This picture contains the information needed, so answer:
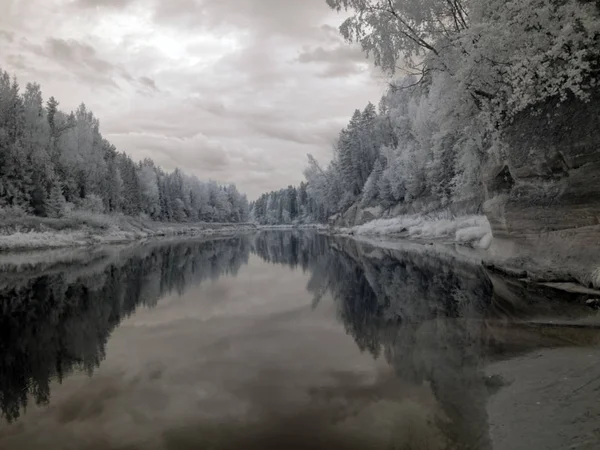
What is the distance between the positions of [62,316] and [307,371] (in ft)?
22.3

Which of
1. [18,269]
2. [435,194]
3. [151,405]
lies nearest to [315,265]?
[18,269]

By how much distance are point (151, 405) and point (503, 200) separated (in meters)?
12.4

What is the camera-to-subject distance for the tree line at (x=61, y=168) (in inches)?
1742

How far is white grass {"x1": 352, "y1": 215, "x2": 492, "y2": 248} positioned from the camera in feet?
79.2

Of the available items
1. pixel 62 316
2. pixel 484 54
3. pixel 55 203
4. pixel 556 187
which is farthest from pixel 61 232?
pixel 556 187

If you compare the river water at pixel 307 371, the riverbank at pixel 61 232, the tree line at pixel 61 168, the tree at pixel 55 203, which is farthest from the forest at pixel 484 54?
the tree at pixel 55 203

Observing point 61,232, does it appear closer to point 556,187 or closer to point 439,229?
point 439,229

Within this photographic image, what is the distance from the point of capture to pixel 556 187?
10.7m

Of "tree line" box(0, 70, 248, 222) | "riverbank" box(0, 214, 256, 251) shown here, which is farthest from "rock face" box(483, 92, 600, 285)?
"tree line" box(0, 70, 248, 222)

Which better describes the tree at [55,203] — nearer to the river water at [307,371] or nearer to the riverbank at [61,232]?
the riverbank at [61,232]

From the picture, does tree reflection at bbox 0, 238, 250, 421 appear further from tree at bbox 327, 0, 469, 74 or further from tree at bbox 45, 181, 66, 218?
tree at bbox 45, 181, 66, 218

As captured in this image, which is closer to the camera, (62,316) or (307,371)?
(307,371)

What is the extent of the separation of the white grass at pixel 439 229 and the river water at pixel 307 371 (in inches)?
498

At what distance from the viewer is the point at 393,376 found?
5707 millimetres
